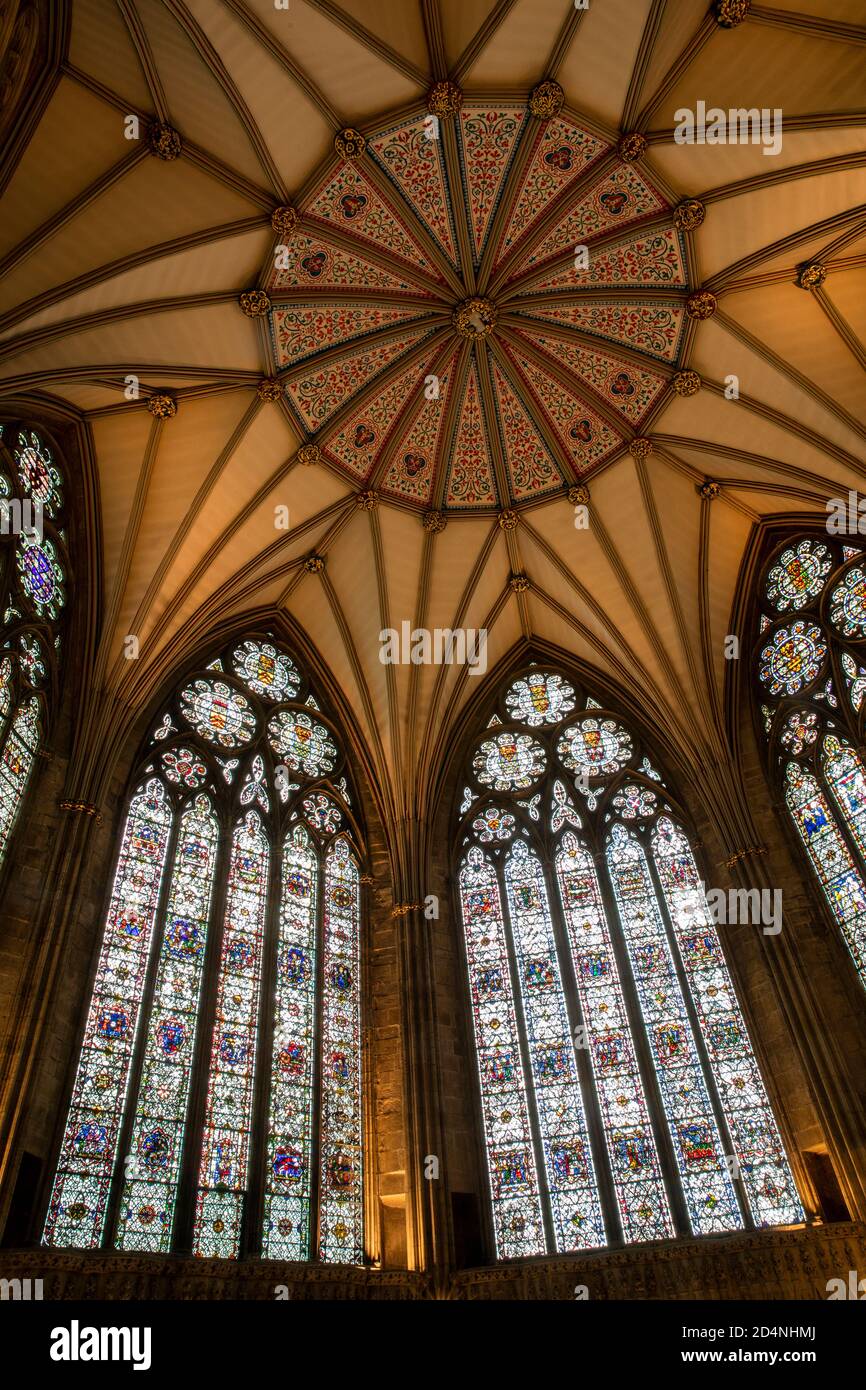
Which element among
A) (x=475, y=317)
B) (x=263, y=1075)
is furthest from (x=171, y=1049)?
(x=475, y=317)

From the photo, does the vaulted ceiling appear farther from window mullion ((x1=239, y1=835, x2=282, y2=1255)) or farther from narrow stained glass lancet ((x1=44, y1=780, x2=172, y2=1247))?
window mullion ((x1=239, y1=835, x2=282, y2=1255))

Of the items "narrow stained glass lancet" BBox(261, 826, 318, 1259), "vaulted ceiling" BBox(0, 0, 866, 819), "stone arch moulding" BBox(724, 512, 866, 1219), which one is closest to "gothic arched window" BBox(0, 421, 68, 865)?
"vaulted ceiling" BBox(0, 0, 866, 819)

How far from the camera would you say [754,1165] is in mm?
12688

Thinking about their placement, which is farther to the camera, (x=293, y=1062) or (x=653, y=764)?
(x=653, y=764)

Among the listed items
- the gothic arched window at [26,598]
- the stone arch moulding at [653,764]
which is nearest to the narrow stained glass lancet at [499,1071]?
the stone arch moulding at [653,764]

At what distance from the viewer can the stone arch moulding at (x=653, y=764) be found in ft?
43.1

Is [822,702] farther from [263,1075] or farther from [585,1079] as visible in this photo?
[263,1075]

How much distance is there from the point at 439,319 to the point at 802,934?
10.2 metres

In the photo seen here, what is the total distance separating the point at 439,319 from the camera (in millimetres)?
15469

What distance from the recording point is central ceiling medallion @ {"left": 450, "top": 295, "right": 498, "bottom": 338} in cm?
1519

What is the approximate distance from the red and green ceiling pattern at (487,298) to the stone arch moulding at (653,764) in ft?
10.0

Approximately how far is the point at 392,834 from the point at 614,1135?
546 cm

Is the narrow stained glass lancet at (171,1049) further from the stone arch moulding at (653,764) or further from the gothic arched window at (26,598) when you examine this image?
the stone arch moulding at (653,764)

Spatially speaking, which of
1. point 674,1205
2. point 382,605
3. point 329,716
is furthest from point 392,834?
point 674,1205
